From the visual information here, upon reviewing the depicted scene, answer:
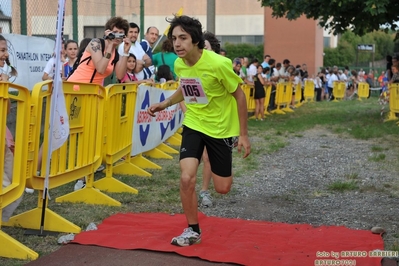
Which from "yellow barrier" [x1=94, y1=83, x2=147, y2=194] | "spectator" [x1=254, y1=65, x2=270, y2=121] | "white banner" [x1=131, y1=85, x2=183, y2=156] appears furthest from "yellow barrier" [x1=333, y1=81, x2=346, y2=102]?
"yellow barrier" [x1=94, y1=83, x2=147, y2=194]

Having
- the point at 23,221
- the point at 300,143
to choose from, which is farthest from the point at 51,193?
the point at 300,143

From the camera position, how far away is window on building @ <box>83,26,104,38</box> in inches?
497

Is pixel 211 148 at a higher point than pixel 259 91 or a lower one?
lower

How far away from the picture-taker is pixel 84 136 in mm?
6918

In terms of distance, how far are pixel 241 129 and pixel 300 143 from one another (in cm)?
851

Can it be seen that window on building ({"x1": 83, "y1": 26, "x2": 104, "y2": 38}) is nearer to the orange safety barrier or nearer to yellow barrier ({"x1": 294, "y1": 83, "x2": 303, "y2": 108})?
the orange safety barrier

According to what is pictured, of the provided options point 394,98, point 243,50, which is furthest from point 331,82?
point 394,98

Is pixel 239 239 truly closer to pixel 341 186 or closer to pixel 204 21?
pixel 341 186

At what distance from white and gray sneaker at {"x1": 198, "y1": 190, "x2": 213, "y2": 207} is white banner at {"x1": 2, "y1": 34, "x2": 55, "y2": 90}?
13.6ft

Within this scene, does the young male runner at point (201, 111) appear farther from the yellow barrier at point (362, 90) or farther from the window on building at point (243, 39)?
the window on building at point (243, 39)

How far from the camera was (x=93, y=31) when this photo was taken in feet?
42.0

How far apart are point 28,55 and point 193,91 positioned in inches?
235

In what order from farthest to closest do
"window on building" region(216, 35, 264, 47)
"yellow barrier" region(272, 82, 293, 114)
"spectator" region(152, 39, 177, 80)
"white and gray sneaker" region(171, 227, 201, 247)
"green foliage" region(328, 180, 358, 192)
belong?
"window on building" region(216, 35, 264, 47) < "yellow barrier" region(272, 82, 293, 114) < "spectator" region(152, 39, 177, 80) < "green foliage" region(328, 180, 358, 192) < "white and gray sneaker" region(171, 227, 201, 247)

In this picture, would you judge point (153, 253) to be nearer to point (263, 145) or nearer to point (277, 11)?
point (263, 145)
